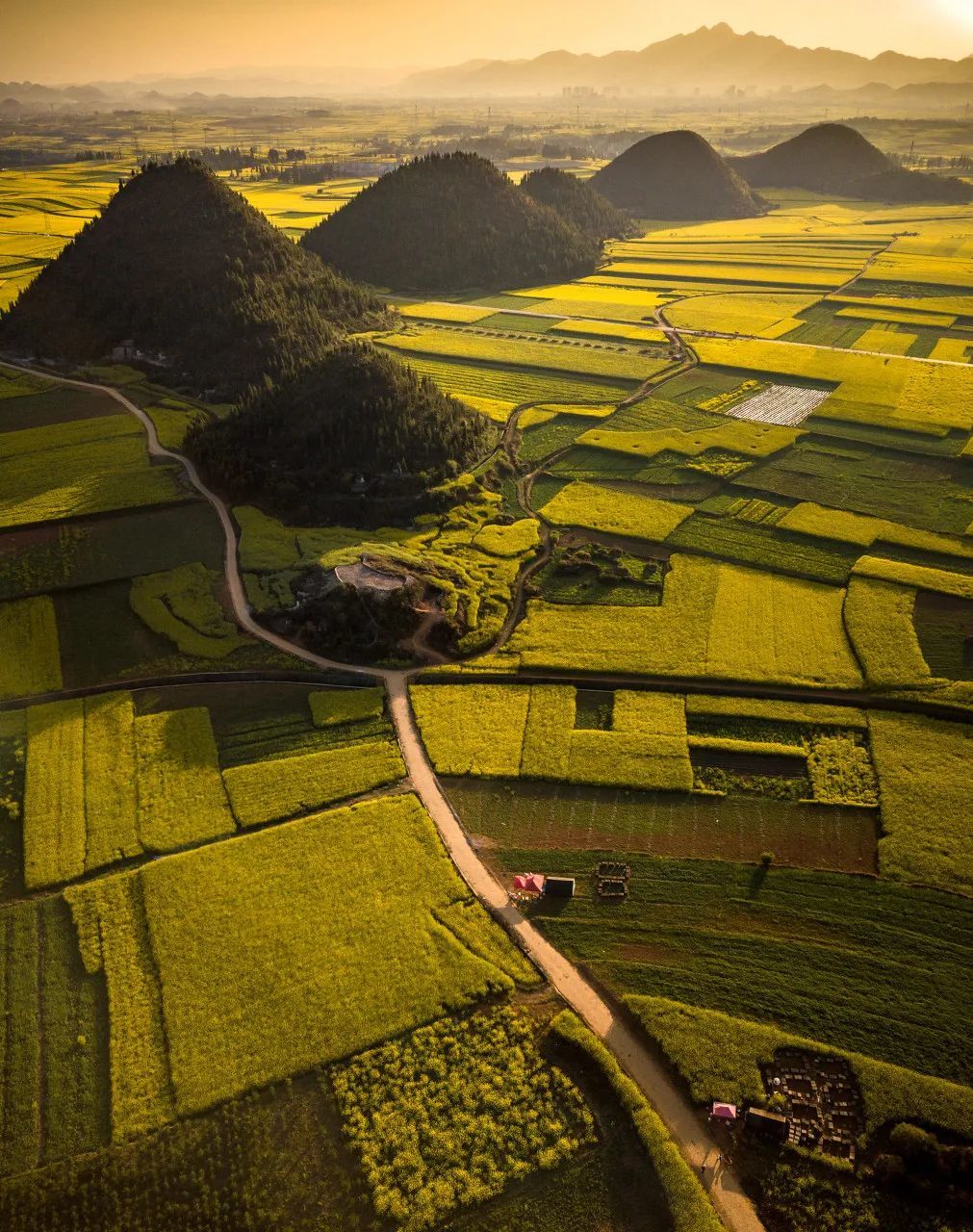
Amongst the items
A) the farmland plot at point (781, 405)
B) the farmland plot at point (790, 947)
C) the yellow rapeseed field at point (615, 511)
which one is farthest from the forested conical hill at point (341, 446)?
the farmland plot at point (790, 947)

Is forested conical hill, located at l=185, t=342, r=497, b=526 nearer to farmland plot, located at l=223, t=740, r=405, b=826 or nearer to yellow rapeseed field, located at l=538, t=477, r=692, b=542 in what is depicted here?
yellow rapeseed field, located at l=538, t=477, r=692, b=542

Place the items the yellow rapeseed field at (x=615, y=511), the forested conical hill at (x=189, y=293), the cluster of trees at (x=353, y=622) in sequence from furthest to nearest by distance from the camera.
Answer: the forested conical hill at (x=189, y=293), the yellow rapeseed field at (x=615, y=511), the cluster of trees at (x=353, y=622)

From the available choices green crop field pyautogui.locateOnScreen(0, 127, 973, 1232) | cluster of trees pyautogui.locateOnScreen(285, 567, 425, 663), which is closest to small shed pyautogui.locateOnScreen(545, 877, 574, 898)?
green crop field pyautogui.locateOnScreen(0, 127, 973, 1232)

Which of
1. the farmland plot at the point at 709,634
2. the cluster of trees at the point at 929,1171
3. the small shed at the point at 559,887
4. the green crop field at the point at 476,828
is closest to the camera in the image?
the cluster of trees at the point at 929,1171

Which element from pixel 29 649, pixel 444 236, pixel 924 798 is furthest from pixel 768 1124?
pixel 444 236

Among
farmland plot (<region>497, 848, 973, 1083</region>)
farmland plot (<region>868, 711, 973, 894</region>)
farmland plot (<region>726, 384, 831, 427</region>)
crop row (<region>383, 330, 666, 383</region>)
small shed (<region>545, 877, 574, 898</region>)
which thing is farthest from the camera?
crop row (<region>383, 330, 666, 383</region>)

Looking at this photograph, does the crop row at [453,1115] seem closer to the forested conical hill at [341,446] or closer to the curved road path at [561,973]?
the curved road path at [561,973]

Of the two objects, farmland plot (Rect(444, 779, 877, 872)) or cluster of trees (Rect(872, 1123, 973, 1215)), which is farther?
farmland plot (Rect(444, 779, 877, 872))

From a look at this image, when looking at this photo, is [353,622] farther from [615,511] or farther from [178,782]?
[615,511]
